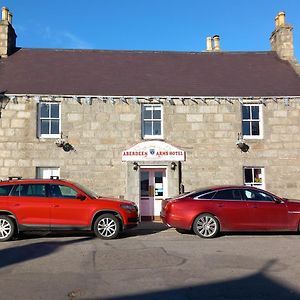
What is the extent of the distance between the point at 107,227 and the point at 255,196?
431 cm

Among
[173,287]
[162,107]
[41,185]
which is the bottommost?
[173,287]

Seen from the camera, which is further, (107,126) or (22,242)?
(107,126)

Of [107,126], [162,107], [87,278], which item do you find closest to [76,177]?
[107,126]

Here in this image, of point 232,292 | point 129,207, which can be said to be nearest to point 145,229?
point 129,207

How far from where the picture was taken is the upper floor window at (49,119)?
659 inches

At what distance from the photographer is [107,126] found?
16.8 metres

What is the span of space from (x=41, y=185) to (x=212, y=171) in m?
7.28

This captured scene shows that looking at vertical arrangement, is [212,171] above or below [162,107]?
below

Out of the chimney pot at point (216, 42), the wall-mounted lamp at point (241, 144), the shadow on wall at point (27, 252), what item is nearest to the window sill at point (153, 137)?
the wall-mounted lamp at point (241, 144)

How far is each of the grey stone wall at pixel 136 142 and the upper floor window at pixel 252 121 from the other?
288 millimetres

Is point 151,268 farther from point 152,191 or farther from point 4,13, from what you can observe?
point 4,13

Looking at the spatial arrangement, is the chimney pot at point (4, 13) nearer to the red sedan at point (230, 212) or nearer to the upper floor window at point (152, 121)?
the upper floor window at point (152, 121)

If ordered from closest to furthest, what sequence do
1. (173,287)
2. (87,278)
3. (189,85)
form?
(173,287) < (87,278) < (189,85)

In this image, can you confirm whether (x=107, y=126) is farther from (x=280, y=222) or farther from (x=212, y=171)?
(x=280, y=222)
